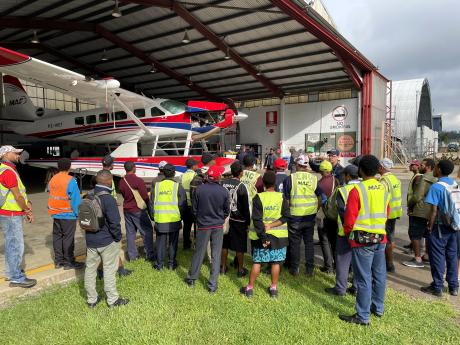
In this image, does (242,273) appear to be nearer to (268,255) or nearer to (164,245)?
(268,255)

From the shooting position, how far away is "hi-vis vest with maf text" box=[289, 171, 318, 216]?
5.05 m

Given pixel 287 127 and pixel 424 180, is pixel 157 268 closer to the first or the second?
pixel 424 180

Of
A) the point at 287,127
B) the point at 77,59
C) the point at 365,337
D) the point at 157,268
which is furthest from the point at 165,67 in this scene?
the point at 365,337

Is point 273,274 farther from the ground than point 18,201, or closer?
closer

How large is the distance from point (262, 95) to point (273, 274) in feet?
77.9

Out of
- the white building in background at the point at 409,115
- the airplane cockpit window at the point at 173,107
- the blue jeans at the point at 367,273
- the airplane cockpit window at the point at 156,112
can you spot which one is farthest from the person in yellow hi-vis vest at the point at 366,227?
the white building in background at the point at 409,115

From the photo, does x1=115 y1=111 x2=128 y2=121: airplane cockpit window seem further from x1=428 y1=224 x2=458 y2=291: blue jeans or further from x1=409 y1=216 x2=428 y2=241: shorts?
x1=428 y1=224 x2=458 y2=291: blue jeans

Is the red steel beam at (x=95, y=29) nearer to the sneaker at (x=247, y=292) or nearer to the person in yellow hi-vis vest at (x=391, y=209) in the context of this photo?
the sneaker at (x=247, y=292)

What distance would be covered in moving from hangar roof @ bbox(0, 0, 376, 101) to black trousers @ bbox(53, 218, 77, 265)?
39.1 feet

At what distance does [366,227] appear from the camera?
363cm

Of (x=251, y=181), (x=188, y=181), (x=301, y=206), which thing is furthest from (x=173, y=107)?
(x=301, y=206)

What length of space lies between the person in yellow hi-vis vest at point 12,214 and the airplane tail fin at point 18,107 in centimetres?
1562

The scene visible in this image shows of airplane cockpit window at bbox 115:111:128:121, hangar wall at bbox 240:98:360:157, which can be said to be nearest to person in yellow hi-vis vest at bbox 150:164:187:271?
airplane cockpit window at bbox 115:111:128:121

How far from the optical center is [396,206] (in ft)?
17.6
